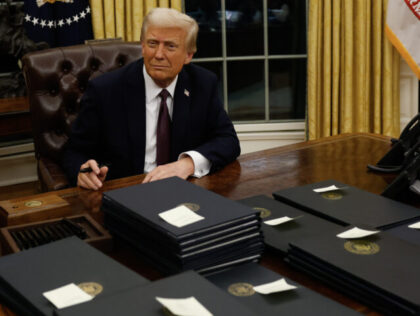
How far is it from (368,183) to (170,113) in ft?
2.79

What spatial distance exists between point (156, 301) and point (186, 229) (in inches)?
9.8

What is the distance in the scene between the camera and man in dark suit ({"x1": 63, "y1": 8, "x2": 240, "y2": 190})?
2326 millimetres

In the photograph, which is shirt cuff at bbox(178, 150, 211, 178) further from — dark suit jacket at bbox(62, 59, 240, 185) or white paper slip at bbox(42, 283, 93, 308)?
white paper slip at bbox(42, 283, 93, 308)

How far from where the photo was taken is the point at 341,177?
1.96 meters

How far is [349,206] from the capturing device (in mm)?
1613

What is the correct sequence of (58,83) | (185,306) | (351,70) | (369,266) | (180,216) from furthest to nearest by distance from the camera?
(351,70) < (58,83) < (180,216) < (369,266) < (185,306)

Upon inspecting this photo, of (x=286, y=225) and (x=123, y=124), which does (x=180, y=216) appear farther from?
(x=123, y=124)

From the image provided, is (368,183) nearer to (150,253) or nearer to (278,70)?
(150,253)

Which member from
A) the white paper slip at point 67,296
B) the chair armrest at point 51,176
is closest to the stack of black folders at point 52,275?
the white paper slip at point 67,296

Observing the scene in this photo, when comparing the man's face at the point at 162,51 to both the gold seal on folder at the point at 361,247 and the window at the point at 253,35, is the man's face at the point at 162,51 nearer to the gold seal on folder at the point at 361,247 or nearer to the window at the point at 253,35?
the gold seal on folder at the point at 361,247

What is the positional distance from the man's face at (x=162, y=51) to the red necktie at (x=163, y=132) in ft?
0.30

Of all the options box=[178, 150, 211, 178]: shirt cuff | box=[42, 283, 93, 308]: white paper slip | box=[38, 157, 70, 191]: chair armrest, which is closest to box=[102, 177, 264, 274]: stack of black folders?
box=[42, 283, 93, 308]: white paper slip

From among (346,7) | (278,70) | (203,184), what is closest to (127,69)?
A: (203,184)

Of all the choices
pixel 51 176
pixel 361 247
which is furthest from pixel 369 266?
pixel 51 176
